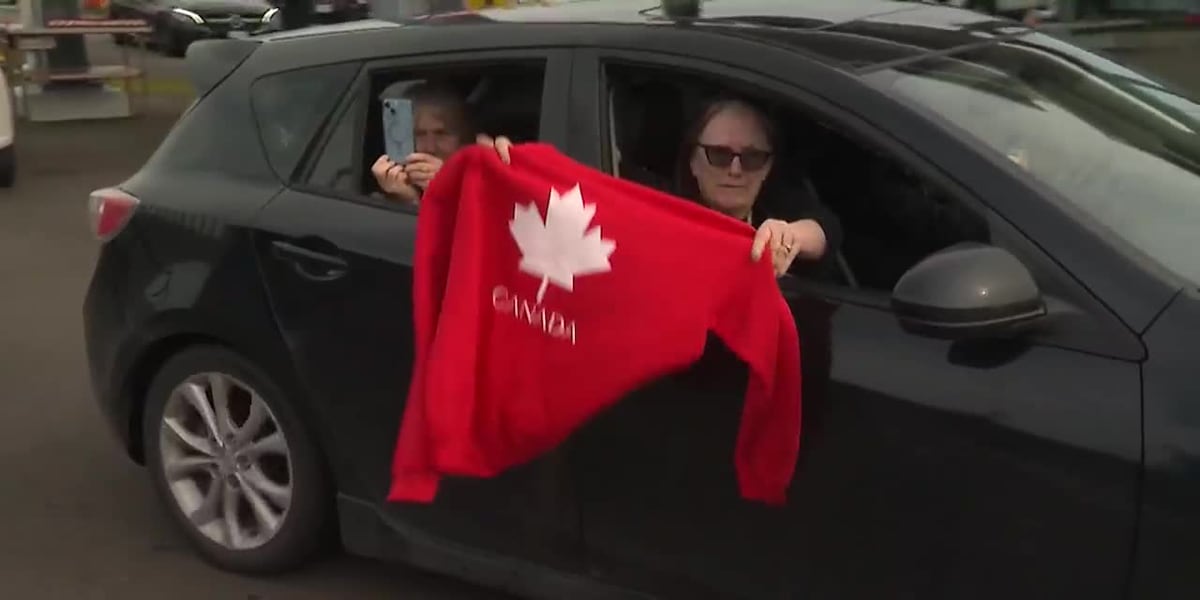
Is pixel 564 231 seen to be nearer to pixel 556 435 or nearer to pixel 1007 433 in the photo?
pixel 556 435

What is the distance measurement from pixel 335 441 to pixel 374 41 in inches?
40.8

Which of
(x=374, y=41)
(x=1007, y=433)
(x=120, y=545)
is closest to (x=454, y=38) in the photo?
(x=374, y=41)

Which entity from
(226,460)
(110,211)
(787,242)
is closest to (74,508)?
(226,460)

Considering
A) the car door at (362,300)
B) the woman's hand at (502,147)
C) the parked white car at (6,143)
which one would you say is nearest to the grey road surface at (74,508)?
the car door at (362,300)

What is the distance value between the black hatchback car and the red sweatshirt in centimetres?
10

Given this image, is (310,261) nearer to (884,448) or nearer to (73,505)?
(884,448)

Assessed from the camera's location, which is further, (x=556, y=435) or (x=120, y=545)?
(x=120, y=545)

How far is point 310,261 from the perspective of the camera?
3.69 metres

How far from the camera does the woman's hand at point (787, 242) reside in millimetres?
2928

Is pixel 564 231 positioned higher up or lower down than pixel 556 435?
higher up

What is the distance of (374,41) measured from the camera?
382 centimetres

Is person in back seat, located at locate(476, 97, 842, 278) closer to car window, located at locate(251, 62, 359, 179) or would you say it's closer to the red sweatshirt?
the red sweatshirt

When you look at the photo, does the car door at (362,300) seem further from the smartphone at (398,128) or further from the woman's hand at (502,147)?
the woman's hand at (502,147)

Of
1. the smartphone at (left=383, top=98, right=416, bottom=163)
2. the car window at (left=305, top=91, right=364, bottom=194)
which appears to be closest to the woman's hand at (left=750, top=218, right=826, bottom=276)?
the smartphone at (left=383, top=98, right=416, bottom=163)
